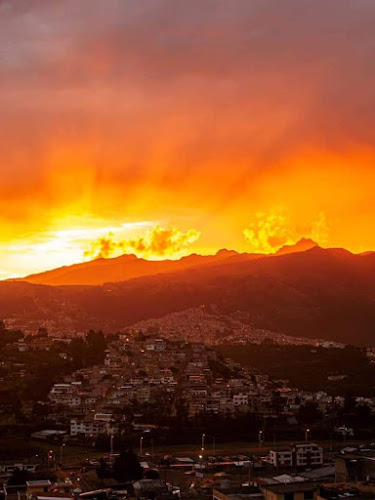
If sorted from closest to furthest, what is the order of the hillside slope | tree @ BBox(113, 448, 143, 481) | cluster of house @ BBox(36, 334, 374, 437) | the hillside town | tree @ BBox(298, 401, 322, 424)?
the hillside town < tree @ BBox(113, 448, 143, 481) < tree @ BBox(298, 401, 322, 424) < cluster of house @ BBox(36, 334, 374, 437) < the hillside slope

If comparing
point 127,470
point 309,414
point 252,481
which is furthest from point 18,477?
point 309,414

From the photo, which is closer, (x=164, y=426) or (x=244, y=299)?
(x=164, y=426)

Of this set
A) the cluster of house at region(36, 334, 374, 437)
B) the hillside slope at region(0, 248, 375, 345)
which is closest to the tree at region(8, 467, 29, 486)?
the cluster of house at region(36, 334, 374, 437)

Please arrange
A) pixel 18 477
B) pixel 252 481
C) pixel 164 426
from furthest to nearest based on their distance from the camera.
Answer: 1. pixel 164 426
2. pixel 18 477
3. pixel 252 481

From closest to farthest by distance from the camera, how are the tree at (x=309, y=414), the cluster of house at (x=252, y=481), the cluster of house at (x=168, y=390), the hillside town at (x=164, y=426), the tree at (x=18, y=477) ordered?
the cluster of house at (x=252, y=481) < the hillside town at (x=164, y=426) < the tree at (x=18, y=477) < the tree at (x=309, y=414) < the cluster of house at (x=168, y=390)

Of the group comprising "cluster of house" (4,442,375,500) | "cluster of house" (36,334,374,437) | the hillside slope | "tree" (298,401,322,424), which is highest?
the hillside slope

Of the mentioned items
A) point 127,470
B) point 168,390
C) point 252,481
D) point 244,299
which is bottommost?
point 252,481

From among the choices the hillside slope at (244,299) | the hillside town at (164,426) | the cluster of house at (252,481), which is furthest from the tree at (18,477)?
the hillside slope at (244,299)

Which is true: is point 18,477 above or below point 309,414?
below

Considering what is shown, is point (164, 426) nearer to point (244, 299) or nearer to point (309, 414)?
point (309, 414)

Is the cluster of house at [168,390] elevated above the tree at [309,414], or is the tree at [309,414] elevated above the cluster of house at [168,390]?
the cluster of house at [168,390]

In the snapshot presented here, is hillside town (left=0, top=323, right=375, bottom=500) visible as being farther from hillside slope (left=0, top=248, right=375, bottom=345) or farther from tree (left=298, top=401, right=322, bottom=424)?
hillside slope (left=0, top=248, right=375, bottom=345)

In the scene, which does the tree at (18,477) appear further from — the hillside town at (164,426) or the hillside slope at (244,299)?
the hillside slope at (244,299)
